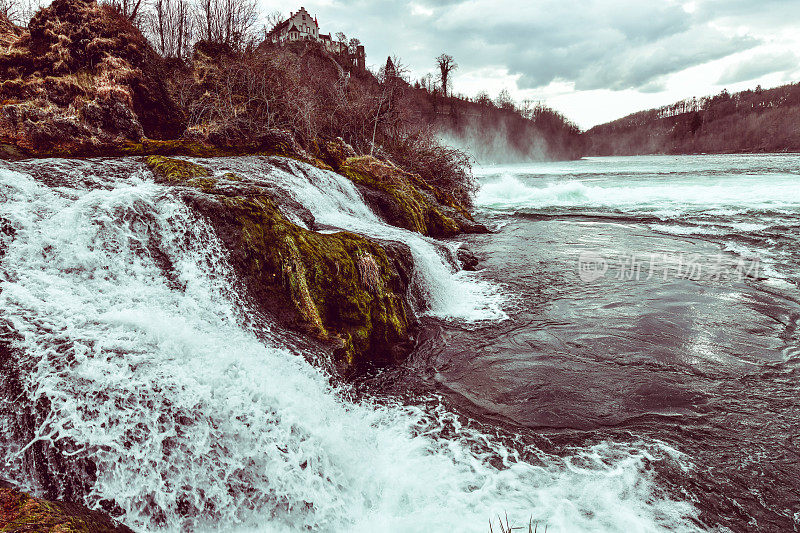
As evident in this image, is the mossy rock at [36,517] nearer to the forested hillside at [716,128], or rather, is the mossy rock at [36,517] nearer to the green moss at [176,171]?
the green moss at [176,171]

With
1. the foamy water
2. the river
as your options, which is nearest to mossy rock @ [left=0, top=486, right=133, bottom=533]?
the river

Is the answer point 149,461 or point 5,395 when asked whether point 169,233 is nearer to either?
point 5,395

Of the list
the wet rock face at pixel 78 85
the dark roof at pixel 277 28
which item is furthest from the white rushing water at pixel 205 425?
the dark roof at pixel 277 28

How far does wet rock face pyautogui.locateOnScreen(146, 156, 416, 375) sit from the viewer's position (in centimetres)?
450

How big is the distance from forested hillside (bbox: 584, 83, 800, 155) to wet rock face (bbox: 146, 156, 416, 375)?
333ft

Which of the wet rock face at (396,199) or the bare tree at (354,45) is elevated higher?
the bare tree at (354,45)

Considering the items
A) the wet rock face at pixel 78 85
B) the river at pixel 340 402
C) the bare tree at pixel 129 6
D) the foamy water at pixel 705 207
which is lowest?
the river at pixel 340 402

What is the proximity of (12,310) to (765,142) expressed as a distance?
115922 mm

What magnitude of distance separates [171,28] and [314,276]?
24.4 meters

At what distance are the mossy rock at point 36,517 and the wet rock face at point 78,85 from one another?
8854mm

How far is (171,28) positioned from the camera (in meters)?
21.9

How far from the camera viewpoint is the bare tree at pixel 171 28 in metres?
21.3

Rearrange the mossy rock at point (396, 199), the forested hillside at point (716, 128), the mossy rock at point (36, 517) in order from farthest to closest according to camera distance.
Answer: the forested hillside at point (716, 128)
the mossy rock at point (396, 199)
the mossy rock at point (36, 517)

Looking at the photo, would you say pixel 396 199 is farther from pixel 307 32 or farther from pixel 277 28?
pixel 307 32
